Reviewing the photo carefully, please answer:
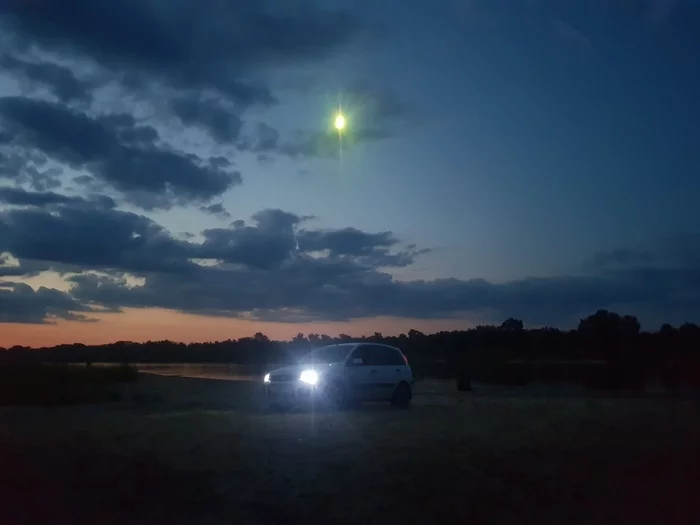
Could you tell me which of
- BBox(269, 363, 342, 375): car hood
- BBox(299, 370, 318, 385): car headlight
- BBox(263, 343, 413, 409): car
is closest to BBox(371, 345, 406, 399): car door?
BBox(263, 343, 413, 409): car

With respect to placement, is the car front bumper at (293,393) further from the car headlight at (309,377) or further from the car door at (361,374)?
the car door at (361,374)

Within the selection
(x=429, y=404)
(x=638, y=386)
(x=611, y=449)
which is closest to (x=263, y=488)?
(x=611, y=449)

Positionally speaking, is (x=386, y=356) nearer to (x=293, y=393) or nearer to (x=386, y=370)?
(x=386, y=370)

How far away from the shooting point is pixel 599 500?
10.5 metres

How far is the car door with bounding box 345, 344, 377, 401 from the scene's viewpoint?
2380cm

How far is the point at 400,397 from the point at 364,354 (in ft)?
5.43

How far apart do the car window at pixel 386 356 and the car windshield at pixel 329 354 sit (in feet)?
2.93

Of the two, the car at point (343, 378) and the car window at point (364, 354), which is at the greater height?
the car window at point (364, 354)

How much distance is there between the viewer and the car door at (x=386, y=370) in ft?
80.3

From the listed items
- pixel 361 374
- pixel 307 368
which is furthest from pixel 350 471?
pixel 361 374

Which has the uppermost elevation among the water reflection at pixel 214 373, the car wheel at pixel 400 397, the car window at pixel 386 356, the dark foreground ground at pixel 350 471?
the water reflection at pixel 214 373

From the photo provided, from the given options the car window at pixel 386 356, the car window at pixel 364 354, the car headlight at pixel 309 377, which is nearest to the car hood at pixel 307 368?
the car headlight at pixel 309 377

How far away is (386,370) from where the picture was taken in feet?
81.1

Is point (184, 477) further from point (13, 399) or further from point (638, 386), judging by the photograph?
point (638, 386)
